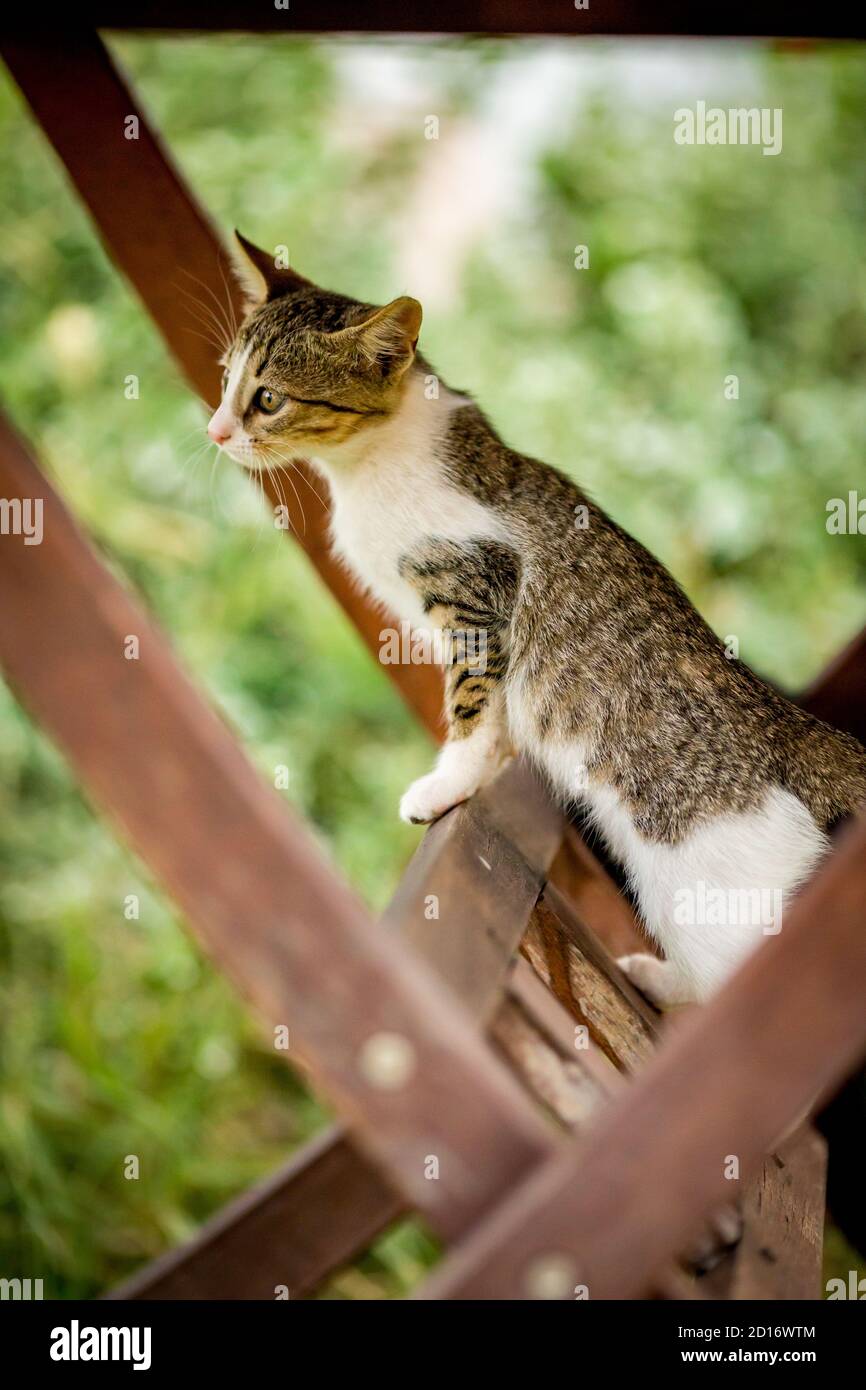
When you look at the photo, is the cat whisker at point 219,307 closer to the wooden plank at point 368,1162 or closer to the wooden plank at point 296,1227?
the wooden plank at point 368,1162

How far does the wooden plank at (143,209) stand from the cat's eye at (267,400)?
15cm

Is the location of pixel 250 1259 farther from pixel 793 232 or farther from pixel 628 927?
pixel 793 232

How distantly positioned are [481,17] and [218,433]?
2.59ft

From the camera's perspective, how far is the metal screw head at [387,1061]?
40.6 inches

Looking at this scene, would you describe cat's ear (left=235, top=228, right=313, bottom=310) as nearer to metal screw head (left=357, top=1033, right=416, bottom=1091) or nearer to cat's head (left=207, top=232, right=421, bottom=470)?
cat's head (left=207, top=232, right=421, bottom=470)

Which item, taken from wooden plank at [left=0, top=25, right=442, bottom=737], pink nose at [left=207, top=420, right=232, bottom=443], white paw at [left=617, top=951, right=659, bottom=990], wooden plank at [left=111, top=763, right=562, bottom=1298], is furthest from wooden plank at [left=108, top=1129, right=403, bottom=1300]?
pink nose at [left=207, top=420, right=232, bottom=443]

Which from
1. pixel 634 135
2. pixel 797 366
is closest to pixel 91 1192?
pixel 797 366

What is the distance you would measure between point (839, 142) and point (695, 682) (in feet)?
15.8

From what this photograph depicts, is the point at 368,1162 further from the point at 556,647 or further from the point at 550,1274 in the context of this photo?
the point at 550,1274

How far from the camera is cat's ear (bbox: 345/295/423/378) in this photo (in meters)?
2.03

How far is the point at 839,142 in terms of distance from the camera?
18.9 feet

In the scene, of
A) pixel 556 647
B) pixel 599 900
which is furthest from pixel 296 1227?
pixel 556 647

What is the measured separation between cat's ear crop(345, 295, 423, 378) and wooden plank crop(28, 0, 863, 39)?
0.43 m

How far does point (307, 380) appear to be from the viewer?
6.95ft
